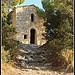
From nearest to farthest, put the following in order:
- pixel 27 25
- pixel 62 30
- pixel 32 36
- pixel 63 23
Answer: pixel 62 30, pixel 63 23, pixel 27 25, pixel 32 36

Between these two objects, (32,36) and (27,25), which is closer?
(27,25)

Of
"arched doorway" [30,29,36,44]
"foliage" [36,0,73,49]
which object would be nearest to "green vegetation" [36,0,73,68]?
A: "foliage" [36,0,73,49]

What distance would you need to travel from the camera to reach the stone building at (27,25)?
12.7m

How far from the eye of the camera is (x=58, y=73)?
4.94m

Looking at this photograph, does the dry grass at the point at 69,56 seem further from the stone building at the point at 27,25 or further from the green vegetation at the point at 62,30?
the stone building at the point at 27,25

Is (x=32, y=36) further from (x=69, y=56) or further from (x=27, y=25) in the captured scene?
(x=69, y=56)

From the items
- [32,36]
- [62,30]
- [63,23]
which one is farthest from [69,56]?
[32,36]

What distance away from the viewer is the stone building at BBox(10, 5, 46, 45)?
41.6ft

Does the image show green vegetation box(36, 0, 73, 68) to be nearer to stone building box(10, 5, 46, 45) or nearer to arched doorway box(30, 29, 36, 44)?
stone building box(10, 5, 46, 45)

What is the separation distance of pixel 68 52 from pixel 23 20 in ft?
28.5

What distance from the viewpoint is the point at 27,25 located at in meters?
13.2

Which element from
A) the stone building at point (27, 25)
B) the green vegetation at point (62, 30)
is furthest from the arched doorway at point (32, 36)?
the green vegetation at point (62, 30)

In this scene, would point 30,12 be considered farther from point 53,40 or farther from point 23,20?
point 53,40

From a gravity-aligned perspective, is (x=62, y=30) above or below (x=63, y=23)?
below
